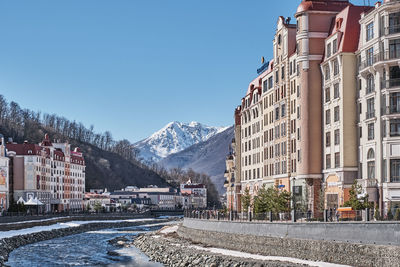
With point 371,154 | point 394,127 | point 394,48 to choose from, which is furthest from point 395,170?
point 394,48

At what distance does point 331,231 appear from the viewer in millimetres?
48625

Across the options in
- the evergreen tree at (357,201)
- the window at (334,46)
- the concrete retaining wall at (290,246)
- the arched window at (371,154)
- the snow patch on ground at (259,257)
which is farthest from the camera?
the window at (334,46)

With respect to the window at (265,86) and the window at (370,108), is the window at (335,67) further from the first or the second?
the window at (265,86)

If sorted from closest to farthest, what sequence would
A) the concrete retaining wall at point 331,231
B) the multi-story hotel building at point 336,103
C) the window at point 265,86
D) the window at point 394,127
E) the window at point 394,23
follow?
the concrete retaining wall at point 331,231
the window at point 394,127
the window at point 394,23
the multi-story hotel building at point 336,103
the window at point 265,86

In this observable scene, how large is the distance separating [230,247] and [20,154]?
114148 millimetres

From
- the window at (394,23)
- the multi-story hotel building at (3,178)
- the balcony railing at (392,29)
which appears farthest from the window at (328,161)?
the multi-story hotel building at (3,178)

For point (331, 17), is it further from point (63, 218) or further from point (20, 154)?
point (20, 154)

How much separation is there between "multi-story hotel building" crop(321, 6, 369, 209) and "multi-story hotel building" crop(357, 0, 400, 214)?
3318 millimetres

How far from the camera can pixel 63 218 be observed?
148250 mm

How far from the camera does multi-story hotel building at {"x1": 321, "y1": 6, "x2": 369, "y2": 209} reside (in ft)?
237

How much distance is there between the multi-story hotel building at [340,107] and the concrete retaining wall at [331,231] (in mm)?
12810

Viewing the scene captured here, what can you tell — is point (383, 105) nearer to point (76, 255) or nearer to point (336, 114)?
point (336, 114)

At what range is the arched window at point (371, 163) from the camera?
67.7 m

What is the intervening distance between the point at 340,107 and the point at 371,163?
7863mm
